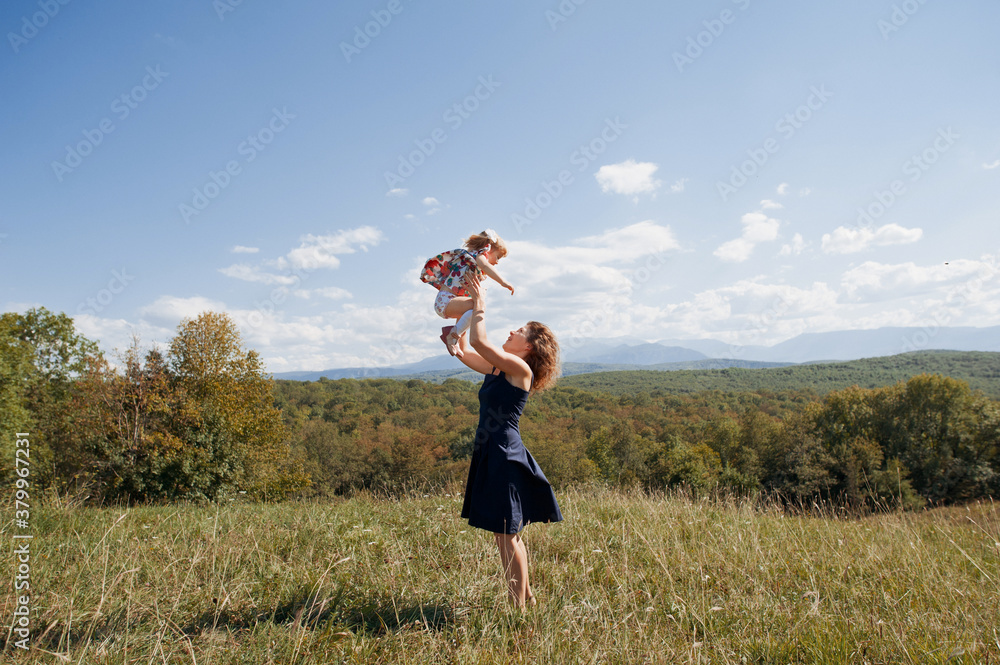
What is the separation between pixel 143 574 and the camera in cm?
354

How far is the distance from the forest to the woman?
390 centimetres

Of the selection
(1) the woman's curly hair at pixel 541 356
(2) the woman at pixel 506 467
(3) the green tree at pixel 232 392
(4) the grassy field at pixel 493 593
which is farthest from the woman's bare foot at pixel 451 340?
(3) the green tree at pixel 232 392

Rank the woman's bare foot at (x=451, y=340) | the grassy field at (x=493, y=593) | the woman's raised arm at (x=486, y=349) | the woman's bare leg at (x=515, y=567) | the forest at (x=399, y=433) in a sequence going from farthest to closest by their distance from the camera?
the forest at (x=399, y=433) → the woman's bare foot at (x=451, y=340) → the woman's bare leg at (x=515, y=567) → the woman's raised arm at (x=486, y=349) → the grassy field at (x=493, y=593)

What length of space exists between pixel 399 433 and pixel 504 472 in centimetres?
4624

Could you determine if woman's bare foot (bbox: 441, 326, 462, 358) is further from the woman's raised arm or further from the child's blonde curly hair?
the child's blonde curly hair

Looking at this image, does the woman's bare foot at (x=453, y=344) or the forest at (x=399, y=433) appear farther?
the forest at (x=399, y=433)

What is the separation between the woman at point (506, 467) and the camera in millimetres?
2852

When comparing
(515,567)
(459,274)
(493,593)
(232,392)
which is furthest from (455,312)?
(232,392)

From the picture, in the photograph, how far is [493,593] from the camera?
10.2 ft

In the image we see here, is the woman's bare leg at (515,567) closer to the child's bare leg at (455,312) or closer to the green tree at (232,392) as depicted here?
the child's bare leg at (455,312)

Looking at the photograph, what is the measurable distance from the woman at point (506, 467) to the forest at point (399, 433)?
3.90 meters

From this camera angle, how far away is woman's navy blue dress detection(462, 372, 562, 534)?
292cm

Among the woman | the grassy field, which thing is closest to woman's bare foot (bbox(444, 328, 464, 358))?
the woman

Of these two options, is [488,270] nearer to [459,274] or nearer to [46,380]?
[459,274]
